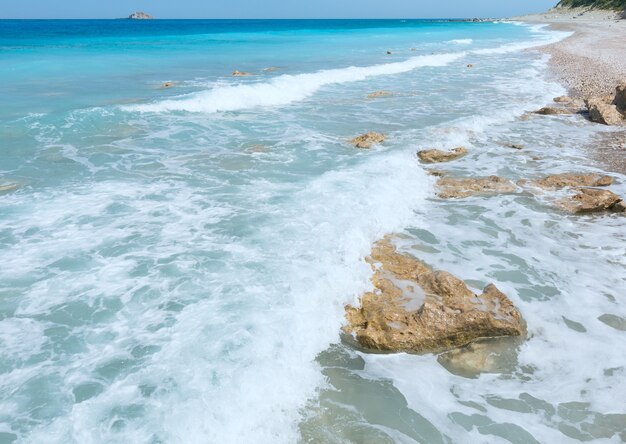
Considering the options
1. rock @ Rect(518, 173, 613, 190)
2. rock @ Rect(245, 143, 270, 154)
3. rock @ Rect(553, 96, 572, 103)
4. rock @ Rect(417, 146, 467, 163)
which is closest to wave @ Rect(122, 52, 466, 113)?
rock @ Rect(245, 143, 270, 154)

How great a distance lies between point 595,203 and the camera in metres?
7.79

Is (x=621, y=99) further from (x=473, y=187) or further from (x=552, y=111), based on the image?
(x=473, y=187)

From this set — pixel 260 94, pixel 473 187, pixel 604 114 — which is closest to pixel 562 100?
pixel 604 114

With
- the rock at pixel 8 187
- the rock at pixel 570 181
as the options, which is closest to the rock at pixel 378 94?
the rock at pixel 570 181

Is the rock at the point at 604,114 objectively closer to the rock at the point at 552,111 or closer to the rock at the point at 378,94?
the rock at the point at 552,111

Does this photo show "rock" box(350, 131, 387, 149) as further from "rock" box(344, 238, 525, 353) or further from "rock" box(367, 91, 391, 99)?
"rock" box(367, 91, 391, 99)

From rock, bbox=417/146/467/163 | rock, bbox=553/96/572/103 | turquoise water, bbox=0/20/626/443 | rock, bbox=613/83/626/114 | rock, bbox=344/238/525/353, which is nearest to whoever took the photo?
turquoise water, bbox=0/20/626/443

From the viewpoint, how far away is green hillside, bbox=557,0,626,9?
84.2 meters

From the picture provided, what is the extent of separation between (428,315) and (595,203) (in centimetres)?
498

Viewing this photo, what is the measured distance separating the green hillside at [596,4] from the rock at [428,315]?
9809 centimetres

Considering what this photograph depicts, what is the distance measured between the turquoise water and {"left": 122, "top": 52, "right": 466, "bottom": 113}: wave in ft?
11.0

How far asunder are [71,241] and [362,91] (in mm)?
16933

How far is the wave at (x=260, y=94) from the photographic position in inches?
660

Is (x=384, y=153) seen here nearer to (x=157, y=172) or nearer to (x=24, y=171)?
(x=157, y=172)
